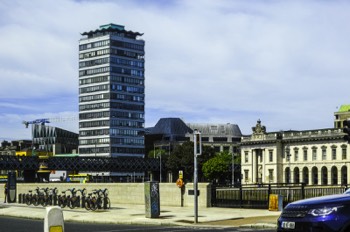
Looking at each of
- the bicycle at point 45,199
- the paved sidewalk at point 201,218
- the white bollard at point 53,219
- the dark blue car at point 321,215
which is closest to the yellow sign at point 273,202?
the paved sidewalk at point 201,218

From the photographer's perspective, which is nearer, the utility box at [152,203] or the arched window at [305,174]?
the utility box at [152,203]

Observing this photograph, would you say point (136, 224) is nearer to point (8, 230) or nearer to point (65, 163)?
point (8, 230)

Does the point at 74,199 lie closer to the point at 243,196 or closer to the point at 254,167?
the point at 243,196

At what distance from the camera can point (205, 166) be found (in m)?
147

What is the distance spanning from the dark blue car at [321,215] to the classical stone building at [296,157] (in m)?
124

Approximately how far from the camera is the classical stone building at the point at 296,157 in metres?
137

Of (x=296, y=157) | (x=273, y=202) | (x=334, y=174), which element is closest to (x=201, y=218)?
(x=273, y=202)

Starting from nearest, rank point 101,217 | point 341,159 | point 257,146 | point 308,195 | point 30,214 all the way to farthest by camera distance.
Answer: point 101,217 < point 30,214 < point 308,195 < point 341,159 < point 257,146

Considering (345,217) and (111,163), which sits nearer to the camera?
(345,217)

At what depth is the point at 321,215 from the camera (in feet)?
40.6

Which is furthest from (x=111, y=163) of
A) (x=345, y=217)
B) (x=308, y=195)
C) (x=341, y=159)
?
(x=345, y=217)

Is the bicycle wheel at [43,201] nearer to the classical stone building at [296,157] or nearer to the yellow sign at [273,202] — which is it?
the yellow sign at [273,202]

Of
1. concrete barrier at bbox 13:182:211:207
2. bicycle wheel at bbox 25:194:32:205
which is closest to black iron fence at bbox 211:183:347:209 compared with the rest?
concrete barrier at bbox 13:182:211:207

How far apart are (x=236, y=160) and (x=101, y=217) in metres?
138
